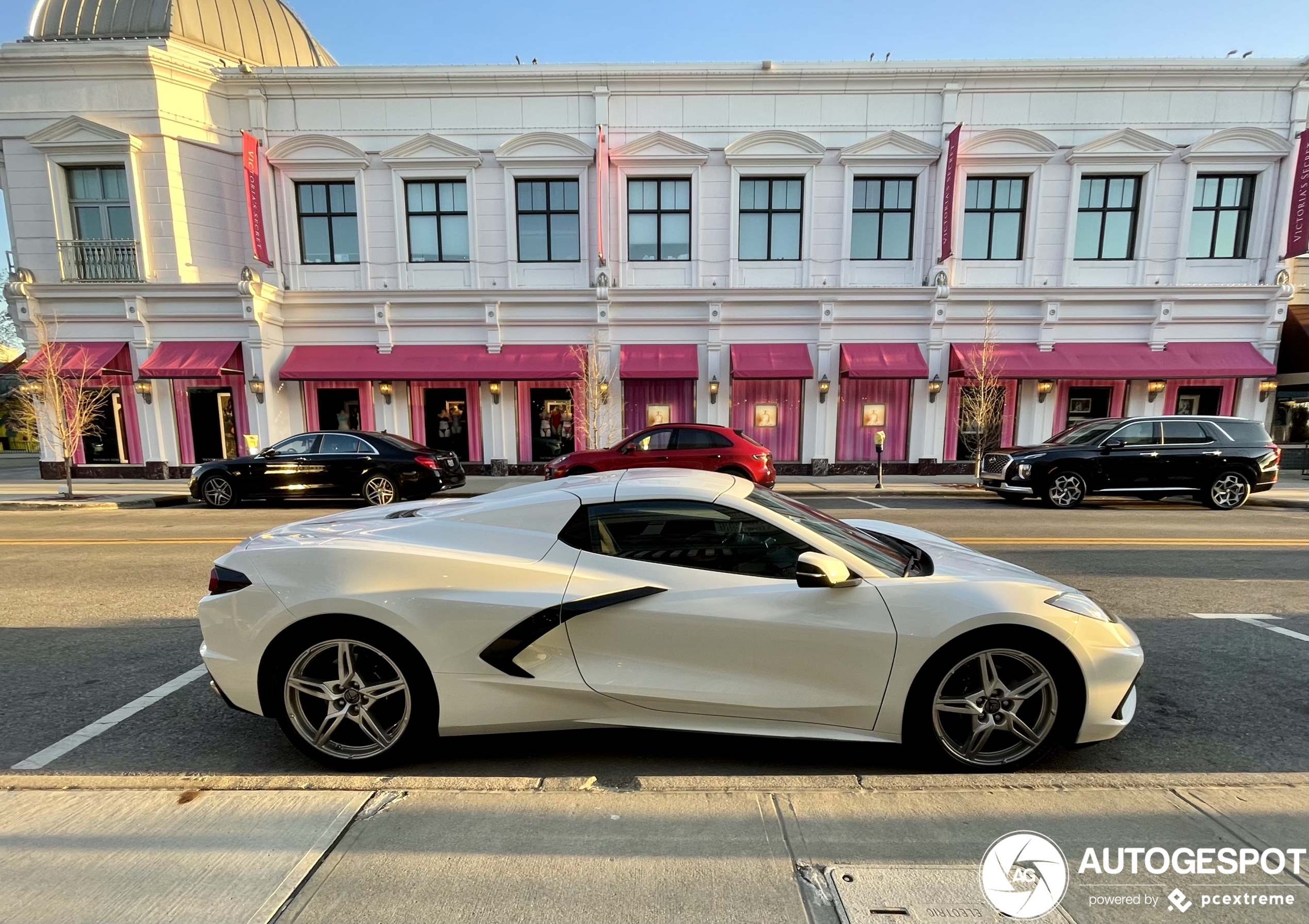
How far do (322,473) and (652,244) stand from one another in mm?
10096

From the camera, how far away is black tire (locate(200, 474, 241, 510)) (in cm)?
1105

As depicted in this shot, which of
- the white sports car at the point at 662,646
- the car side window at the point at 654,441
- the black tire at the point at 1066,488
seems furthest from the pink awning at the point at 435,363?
the white sports car at the point at 662,646

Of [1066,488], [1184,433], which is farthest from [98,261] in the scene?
[1184,433]

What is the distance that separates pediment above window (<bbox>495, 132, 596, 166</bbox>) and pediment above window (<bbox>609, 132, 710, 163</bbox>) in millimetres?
788

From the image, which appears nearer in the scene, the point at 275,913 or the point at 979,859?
the point at 275,913

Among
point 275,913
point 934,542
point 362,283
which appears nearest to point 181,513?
point 362,283

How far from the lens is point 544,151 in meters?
15.2

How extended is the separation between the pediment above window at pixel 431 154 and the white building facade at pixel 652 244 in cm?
7

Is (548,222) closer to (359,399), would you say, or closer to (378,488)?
(359,399)

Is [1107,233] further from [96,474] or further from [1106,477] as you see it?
[96,474]

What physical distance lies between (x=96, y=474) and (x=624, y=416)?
571 inches

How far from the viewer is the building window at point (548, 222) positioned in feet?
51.1

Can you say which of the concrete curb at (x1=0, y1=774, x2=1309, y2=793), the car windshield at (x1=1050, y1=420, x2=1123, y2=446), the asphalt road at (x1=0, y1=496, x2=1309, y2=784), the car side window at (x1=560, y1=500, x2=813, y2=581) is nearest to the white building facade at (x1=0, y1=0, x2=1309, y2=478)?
the car windshield at (x1=1050, y1=420, x2=1123, y2=446)

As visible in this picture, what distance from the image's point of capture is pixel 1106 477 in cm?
1093
